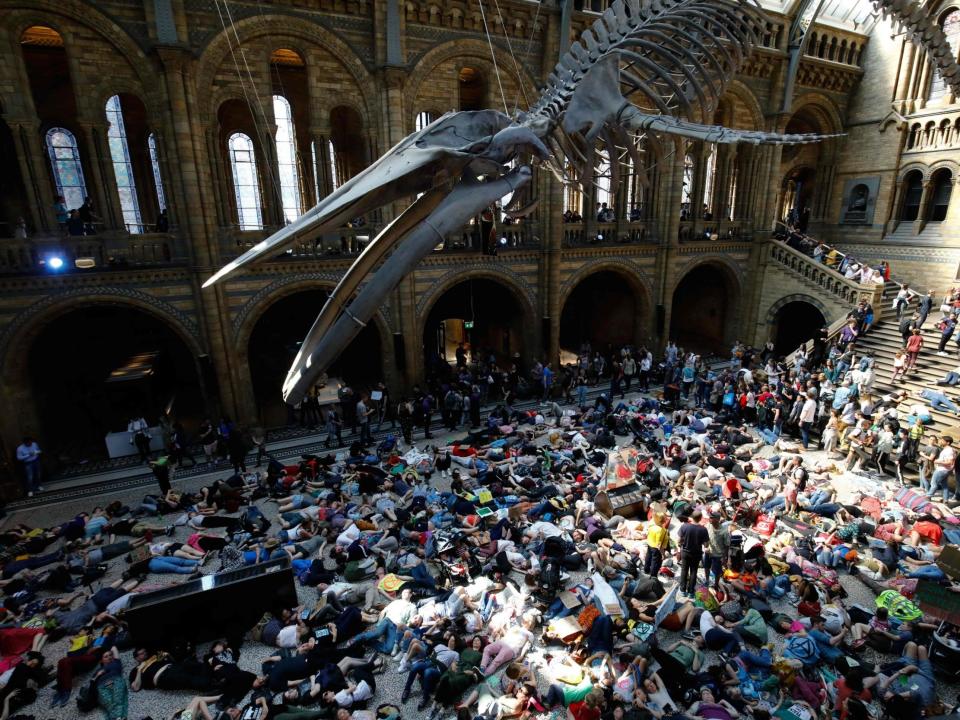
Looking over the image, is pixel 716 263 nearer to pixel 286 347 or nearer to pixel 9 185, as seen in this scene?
pixel 286 347

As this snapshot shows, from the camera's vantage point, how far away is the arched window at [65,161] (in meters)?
14.4

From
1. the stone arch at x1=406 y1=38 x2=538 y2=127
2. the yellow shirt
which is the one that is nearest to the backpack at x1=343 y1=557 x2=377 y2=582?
the yellow shirt

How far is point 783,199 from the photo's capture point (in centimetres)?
2406

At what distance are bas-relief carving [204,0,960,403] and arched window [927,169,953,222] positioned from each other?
14.6 meters

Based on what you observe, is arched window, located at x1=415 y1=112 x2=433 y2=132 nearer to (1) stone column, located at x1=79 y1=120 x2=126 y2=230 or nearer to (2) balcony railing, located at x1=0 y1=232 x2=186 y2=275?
(2) balcony railing, located at x1=0 y1=232 x2=186 y2=275

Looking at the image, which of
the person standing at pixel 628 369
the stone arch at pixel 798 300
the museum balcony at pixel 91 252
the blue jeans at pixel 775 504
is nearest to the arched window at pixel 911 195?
the stone arch at pixel 798 300

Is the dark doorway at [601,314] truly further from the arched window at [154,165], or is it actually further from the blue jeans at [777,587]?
the arched window at [154,165]

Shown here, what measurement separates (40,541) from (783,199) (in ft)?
92.0

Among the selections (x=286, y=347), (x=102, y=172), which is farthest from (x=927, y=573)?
(x=102, y=172)

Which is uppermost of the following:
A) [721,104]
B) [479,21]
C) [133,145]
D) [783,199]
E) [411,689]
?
[479,21]

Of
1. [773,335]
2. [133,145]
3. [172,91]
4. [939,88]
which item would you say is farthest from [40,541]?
[939,88]

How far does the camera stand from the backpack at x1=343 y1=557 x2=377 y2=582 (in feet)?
25.4

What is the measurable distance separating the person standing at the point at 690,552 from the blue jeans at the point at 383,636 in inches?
158

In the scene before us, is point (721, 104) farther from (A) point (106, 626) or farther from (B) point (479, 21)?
(A) point (106, 626)
